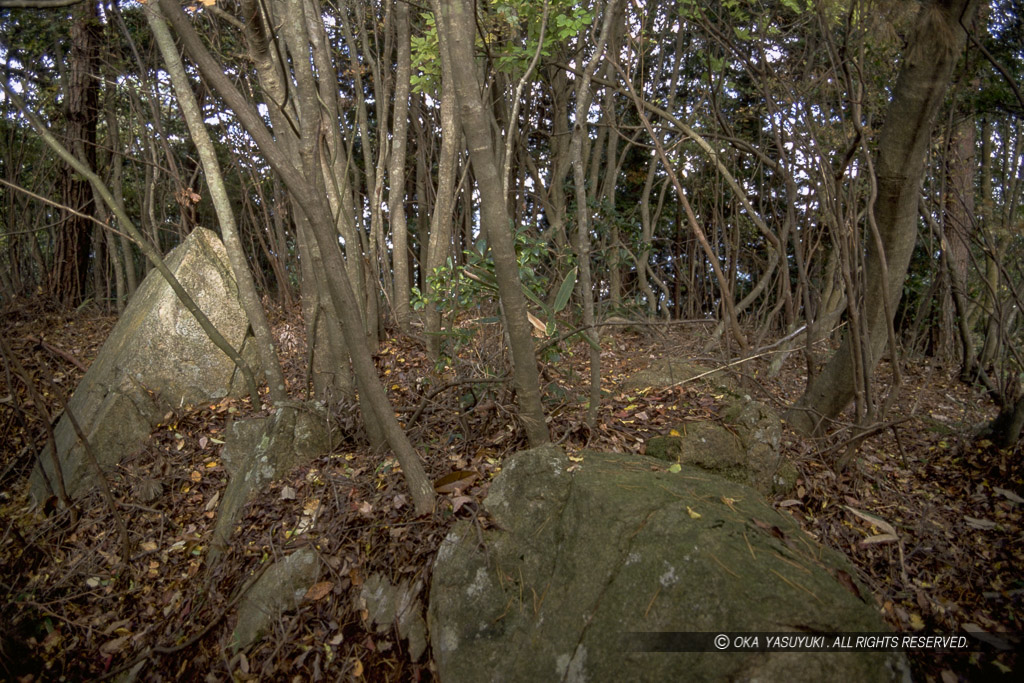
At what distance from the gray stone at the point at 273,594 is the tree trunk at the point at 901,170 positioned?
9.93 ft

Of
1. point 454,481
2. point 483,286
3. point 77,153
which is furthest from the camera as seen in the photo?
point 77,153

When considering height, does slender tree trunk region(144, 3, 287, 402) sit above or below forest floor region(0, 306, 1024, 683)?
above

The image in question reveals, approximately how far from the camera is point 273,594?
9.89 feet

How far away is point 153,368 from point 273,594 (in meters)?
2.74

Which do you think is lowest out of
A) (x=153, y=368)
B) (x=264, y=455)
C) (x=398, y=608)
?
(x=398, y=608)

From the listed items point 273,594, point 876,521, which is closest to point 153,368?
point 273,594

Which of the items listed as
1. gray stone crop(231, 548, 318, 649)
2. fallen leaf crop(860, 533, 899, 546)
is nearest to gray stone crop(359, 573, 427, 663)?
gray stone crop(231, 548, 318, 649)

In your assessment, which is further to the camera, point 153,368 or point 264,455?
point 153,368

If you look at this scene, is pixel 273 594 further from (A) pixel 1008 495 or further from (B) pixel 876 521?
(A) pixel 1008 495

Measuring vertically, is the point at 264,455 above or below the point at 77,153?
below

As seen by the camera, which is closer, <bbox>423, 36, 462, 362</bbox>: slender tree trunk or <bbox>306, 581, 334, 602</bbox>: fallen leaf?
<bbox>306, 581, 334, 602</bbox>: fallen leaf

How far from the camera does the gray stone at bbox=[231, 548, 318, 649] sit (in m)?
2.94

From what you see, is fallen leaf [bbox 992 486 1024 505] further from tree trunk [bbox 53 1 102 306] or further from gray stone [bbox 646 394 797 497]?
tree trunk [bbox 53 1 102 306]

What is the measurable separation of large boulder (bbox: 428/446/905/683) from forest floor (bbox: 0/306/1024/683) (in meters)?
0.28
